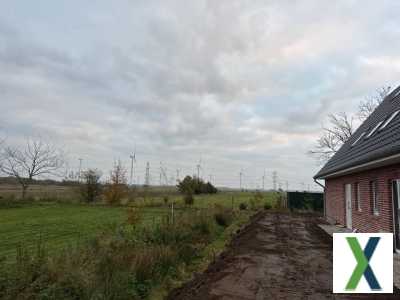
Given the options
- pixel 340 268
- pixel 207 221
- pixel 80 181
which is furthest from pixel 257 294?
pixel 80 181

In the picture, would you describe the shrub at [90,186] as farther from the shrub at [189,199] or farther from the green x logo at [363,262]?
the green x logo at [363,262]

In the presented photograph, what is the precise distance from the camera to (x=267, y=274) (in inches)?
299

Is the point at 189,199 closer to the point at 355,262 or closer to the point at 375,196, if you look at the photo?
the point at 375,196

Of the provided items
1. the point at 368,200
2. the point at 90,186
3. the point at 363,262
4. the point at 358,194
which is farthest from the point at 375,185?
the point at 90,186

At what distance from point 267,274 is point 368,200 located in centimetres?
634

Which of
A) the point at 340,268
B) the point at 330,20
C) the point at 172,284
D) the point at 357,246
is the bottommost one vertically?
the point at 172,284

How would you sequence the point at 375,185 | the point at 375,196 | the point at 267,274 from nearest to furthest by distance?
the point at 267,274 < the point at 375,185 < the point at 375,196

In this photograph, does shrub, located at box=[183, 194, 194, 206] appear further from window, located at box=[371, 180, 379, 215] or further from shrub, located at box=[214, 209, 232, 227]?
window, located at box=[371, 180, 379, 215]

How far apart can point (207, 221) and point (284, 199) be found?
22.6 m

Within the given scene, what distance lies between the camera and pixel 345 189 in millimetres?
15984

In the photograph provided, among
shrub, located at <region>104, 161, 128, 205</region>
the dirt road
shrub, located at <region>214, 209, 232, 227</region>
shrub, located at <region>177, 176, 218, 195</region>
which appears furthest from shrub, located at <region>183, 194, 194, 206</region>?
the dirt road

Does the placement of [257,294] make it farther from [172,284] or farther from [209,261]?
[209,261]

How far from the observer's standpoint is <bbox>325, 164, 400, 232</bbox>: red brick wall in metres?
9.97

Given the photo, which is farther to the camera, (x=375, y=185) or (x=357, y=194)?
(x=357, y=194)
